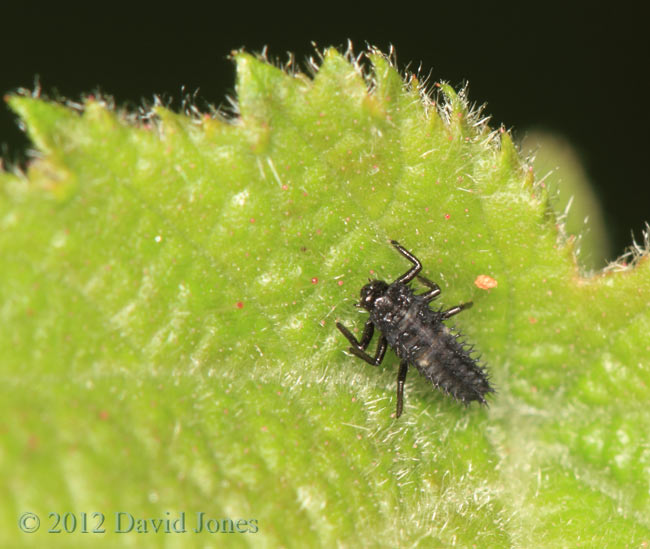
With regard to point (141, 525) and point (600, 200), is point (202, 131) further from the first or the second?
point (600, 200)

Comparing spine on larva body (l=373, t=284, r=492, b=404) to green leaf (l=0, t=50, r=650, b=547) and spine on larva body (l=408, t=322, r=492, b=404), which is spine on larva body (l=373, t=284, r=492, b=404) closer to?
spine on larva body (l=408, t=322, r=492, b=404)

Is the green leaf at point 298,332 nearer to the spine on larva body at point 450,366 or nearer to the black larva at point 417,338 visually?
the black larva at point 417,338

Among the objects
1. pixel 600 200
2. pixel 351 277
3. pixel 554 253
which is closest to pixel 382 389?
pixel 351 277

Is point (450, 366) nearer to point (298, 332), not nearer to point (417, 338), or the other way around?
point (417, 338)

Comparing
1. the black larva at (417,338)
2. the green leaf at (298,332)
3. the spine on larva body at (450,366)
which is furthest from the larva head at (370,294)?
the spine on larva body at (450,366)

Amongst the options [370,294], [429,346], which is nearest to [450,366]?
[429,346]

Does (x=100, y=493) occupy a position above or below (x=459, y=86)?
below
